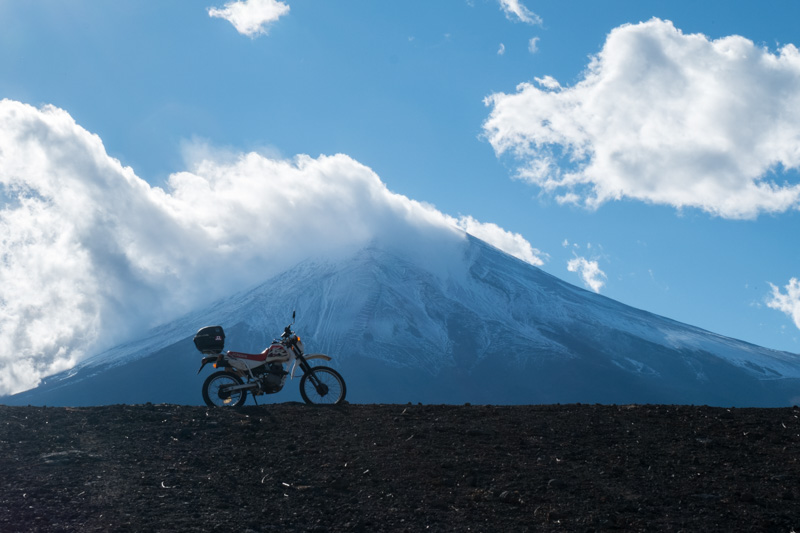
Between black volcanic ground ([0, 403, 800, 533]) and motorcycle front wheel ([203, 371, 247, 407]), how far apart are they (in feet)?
6.92

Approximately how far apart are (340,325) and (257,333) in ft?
62.8

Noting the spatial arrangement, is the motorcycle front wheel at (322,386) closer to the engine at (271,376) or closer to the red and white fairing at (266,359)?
the engine at (271,376)

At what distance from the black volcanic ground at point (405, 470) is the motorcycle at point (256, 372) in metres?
2.17

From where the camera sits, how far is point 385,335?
194m

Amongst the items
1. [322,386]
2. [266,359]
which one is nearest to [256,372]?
[266,359]

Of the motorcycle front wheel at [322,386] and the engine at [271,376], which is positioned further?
the motorcycle front wheel at [322,386]

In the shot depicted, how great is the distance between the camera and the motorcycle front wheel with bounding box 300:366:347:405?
17.3 m

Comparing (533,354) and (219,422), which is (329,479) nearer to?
(219,422)

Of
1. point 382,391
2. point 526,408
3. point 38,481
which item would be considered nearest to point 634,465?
point 526,408

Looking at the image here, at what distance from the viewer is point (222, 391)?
55.4 feet

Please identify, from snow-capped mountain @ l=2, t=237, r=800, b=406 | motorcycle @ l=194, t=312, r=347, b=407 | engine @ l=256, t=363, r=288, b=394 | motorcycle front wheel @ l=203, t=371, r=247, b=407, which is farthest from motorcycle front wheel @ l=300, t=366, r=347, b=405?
snow-capped mountain @ l=2, t=237, r=800, b=406

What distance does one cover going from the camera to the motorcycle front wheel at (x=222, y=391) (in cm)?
1691

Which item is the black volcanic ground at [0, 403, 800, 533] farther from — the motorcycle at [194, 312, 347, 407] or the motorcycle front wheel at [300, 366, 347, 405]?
the motorcycle front wheel at [300, 366, 347, 405]

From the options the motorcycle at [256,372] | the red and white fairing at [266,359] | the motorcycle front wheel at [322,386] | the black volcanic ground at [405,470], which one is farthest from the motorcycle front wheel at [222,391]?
the black volcanic ground at [405,470]
